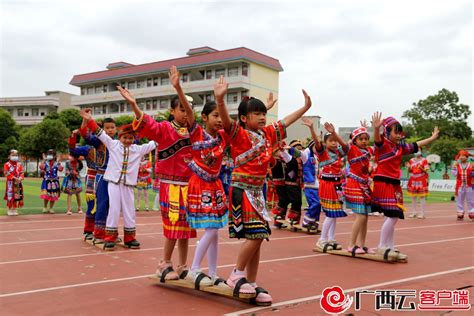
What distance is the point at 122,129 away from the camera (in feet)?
23.6

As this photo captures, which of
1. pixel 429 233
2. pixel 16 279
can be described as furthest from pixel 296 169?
pixel 16 279

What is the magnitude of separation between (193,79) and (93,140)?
49.3 m

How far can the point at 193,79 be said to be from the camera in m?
56.3

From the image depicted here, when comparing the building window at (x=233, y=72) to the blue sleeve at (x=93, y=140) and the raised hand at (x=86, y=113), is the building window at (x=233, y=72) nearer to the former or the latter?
the blue sleeve at (x=93, y=140)

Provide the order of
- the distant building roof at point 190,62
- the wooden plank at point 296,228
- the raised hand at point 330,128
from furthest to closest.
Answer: the distant building roof at point 190,62 < the wooden plank at point 296,228 < the raised hand at point 330,128

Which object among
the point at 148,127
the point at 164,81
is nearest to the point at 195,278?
the point at 148,127

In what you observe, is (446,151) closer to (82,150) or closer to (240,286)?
(82,150)

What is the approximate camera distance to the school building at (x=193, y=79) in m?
51.8

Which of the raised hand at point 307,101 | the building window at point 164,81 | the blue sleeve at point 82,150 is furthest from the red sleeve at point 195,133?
the building window at point 164,81

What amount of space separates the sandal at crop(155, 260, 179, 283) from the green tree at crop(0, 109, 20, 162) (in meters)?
50.3

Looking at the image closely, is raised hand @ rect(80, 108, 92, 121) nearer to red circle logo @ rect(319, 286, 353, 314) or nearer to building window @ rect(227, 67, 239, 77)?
red circle logo @ rect(319, 286, 353, 314)

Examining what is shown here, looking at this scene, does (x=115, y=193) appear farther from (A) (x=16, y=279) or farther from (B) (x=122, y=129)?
(A) (x=16, y=279)

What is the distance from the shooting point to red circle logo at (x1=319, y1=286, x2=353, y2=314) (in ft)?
14.6

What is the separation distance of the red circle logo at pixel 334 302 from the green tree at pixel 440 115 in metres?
54.1
